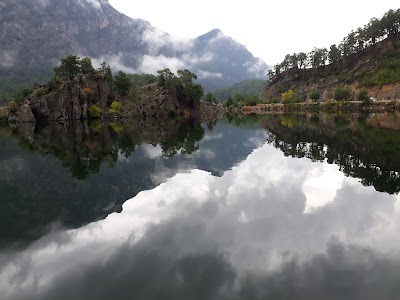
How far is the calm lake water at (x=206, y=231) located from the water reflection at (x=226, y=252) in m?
0.05

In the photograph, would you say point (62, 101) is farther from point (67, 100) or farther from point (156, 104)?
point (156, 104)

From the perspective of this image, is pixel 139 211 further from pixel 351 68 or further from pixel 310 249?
pixel 351 68

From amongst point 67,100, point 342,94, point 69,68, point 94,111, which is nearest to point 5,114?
point 67,100

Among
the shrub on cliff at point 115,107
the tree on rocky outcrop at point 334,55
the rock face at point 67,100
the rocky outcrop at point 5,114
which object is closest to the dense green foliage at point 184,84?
the shrub on cliff at point 115,107

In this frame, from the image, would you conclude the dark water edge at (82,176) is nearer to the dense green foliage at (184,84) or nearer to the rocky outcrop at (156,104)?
the rocky outcrop at (156,104)

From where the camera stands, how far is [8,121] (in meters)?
136

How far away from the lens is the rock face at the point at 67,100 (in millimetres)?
123562

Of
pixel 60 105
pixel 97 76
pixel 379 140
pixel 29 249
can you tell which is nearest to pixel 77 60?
pixel 97 76

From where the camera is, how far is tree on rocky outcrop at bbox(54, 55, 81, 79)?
126 m

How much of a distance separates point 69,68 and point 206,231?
131816mm

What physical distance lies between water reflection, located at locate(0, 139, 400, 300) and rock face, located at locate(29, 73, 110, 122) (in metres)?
116

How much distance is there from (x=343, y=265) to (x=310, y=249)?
149 centimetres

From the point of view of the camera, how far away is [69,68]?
129m

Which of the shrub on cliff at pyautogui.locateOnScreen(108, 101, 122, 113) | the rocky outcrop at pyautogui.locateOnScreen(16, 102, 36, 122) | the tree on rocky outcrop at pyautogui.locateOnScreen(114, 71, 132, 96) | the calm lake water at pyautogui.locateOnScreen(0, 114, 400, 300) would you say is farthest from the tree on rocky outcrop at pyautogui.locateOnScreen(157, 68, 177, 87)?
the calm lake water at pyautogui.locateOnScreen(0, 114, 400, 300)
